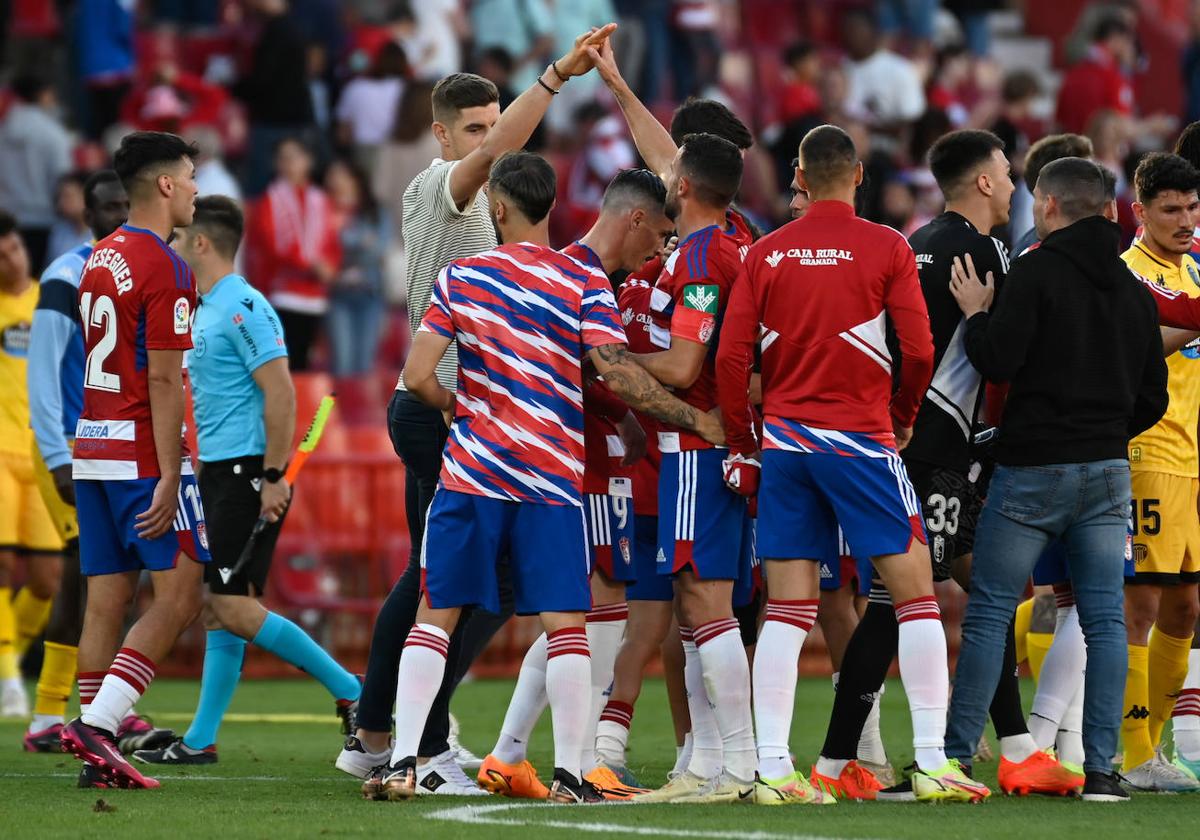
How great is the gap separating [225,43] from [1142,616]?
1296cm

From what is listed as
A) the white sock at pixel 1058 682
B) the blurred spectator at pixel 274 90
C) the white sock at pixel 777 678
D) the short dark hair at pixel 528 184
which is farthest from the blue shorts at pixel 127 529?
the blurred spectator at pixel 274 90

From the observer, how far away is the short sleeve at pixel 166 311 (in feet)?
26.3

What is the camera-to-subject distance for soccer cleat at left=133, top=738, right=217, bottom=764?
9172mm

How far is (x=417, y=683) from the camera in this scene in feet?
23.5

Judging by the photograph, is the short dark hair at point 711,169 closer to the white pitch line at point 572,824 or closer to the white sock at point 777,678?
the white sock at point 777,678

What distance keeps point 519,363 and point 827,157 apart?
1386 mm

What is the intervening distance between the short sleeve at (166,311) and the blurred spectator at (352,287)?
890 cm

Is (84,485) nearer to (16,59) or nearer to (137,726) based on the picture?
(137,726)

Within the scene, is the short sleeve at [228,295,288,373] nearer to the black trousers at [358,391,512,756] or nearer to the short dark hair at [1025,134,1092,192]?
→ the black trousers at [358,391,512,756]

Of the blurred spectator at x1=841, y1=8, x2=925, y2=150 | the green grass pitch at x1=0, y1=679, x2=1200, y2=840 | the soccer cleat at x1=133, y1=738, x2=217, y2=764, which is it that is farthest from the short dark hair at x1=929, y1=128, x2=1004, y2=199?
the blurred spectator at x1=841, y1=8, x2=925, y2=150

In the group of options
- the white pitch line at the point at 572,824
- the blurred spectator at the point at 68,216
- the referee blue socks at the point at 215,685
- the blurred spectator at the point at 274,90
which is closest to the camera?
the white pitch line at the point at 572,824

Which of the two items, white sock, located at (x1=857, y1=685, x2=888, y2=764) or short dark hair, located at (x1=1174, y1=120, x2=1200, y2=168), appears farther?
short dark hair, located at (x1=1174, y1=120, x2=1200, y2=168)

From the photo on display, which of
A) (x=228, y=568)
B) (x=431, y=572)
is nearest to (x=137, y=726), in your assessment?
(x=228, y=568)

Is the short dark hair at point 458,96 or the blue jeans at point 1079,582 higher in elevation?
the short dark hair at point 458,96
